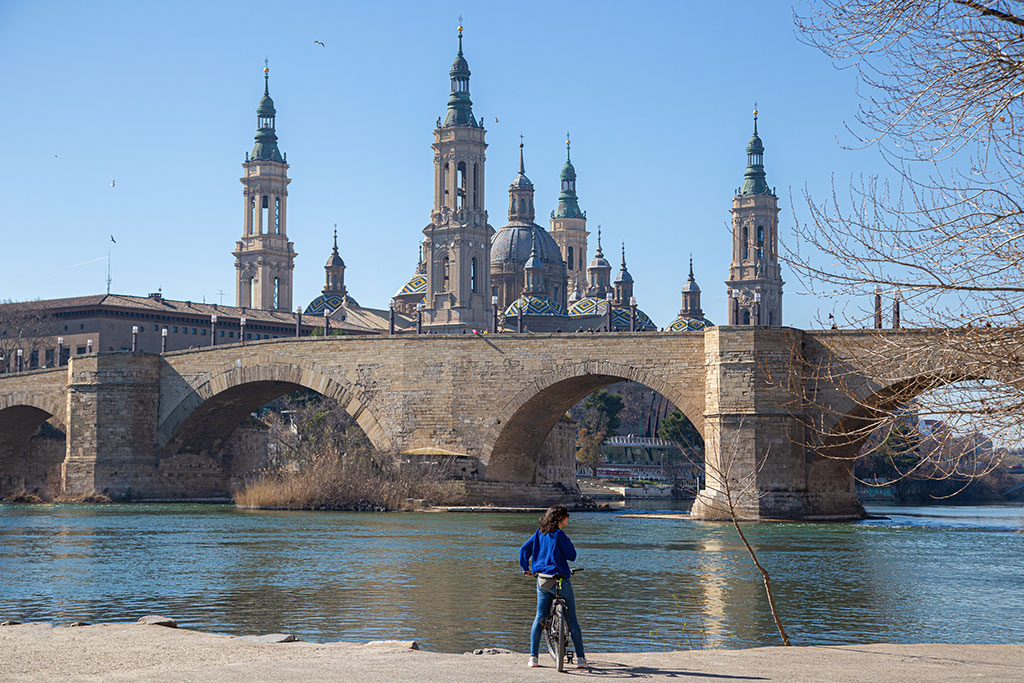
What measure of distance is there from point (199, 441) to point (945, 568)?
35.1 m

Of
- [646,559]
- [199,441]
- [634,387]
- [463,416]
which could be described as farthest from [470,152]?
[646,559]

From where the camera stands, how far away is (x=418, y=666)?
38.0 ft

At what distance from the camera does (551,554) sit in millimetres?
12352

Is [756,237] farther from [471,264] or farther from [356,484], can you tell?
[356,484]

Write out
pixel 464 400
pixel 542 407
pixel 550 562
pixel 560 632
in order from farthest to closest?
pixel 542 407 < pixel 464 400 < pixel 550 562 < pixel 560 632

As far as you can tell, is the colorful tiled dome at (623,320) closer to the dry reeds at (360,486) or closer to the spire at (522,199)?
the spire at (522,199)

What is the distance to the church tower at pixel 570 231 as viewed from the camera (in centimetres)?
16138

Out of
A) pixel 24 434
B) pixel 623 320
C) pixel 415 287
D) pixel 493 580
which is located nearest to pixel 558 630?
pixel 493 580

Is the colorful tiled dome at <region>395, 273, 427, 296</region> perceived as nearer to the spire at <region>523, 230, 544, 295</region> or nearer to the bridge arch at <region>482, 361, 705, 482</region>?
the spire at <region>523, 230, 544, 295</region>

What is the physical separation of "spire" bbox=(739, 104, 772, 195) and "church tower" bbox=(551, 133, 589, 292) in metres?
29.0

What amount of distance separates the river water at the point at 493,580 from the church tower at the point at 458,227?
71.9 metres

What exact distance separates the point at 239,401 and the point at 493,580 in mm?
32284

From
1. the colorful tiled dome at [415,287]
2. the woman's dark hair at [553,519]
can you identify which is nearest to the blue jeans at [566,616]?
the woman's dark hair at [553,519]

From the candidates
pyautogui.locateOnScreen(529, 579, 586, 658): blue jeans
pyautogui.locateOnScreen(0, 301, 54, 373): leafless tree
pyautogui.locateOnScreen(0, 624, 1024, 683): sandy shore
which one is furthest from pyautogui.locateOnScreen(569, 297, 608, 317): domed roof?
pyautogui.locateOnScreen(529, 579, 586, 658): blue jeans
